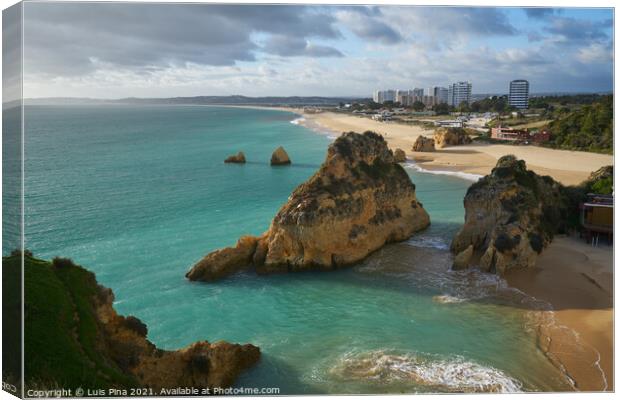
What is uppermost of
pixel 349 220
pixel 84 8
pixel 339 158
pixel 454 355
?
pixel 84 8

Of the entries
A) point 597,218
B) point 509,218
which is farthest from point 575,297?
point 597,218

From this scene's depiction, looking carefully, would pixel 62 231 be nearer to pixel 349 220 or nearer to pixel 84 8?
pixel 349 220

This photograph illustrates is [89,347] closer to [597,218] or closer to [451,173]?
[597,218]

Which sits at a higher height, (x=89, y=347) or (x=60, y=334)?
(x=60, y=334)

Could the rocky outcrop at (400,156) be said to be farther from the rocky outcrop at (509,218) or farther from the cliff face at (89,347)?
the cliff face at (89,347)

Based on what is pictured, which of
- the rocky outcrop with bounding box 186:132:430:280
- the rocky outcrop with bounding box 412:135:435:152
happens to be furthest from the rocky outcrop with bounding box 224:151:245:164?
the rocky outcrop with bounding box 186:132:430:280

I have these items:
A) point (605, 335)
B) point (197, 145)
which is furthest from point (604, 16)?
point (197, 145)
